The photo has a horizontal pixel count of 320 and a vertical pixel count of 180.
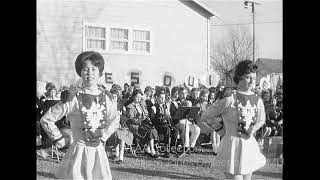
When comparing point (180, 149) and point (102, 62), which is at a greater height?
point (102, 62)

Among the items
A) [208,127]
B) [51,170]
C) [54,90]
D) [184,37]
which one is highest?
[184,37]

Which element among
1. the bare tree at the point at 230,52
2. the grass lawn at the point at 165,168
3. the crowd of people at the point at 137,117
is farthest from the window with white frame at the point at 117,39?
the grass lawn at the point at 165,168

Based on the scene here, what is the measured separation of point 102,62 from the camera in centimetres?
493

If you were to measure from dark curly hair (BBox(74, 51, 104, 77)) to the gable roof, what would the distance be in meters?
1.37

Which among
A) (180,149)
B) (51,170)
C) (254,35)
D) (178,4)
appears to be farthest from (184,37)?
(51,170)

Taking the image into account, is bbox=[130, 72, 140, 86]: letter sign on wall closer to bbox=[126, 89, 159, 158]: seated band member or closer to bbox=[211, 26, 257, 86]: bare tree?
bbox=[126, 89, 159, 158]: seated band member

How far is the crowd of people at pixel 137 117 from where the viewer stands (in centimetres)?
489

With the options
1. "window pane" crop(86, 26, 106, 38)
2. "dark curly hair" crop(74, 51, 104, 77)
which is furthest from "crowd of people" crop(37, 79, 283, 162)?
"window pane" crop(86, 26, 106, 38)

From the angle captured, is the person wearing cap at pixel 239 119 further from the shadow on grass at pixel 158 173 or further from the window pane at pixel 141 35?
the window pane at pixel 141 35

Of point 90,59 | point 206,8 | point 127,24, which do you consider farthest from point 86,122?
point 206,8

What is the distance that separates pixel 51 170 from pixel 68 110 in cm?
54

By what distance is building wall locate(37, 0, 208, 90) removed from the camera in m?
4.87

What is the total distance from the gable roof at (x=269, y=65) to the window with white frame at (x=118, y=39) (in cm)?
117
